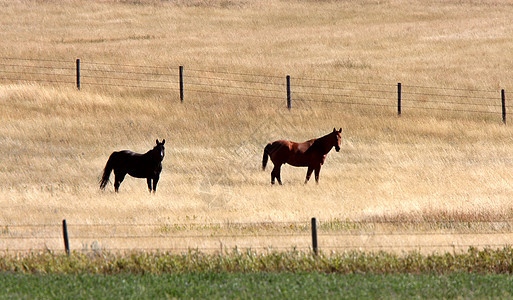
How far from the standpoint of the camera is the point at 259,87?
32344mm

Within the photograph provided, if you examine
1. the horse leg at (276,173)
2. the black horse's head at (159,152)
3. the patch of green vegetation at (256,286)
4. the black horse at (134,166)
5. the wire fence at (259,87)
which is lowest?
the patch of green vegetation at (256,286)

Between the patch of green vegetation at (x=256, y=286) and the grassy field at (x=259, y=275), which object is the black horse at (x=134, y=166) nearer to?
the grassy field at (x=259, y=275)

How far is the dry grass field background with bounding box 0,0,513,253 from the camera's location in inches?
658

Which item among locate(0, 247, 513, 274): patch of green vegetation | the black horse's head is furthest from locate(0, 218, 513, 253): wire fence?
the black horse's head

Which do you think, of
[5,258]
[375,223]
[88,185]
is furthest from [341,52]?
[5,258]

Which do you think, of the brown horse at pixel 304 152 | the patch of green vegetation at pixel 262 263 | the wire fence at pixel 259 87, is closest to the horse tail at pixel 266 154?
the brown horse at pixel 304 152

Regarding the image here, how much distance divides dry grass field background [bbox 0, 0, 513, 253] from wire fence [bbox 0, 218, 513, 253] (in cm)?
63

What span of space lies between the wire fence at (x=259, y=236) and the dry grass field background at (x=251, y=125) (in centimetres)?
63

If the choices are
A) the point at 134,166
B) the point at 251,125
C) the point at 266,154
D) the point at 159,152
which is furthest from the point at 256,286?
the point at 251,125

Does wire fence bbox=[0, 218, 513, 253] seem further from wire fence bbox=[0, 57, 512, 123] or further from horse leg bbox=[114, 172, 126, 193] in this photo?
wire fence bbox=[0, 57, 512, 123]

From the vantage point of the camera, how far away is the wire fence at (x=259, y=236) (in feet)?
41.5

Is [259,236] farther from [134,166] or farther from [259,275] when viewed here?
[134,166]

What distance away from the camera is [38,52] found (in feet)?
119

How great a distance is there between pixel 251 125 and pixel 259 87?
21.3 ft
